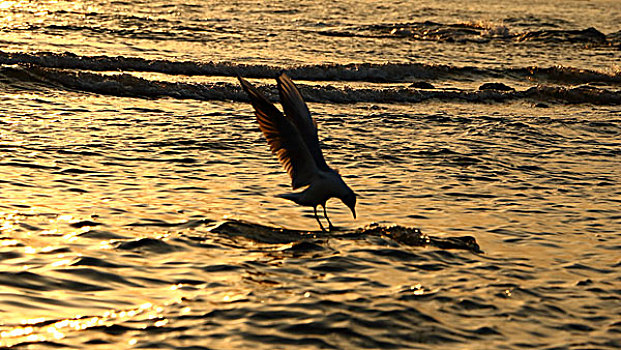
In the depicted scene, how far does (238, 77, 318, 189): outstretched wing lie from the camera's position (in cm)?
718

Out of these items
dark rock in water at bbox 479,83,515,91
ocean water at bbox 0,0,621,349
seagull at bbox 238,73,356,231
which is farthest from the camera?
dark rock in water at bbox 479,83,515,91

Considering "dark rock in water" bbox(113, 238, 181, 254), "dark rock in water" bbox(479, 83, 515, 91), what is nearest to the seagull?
"dark rock in water" bbox(113, 238, 181, 254)

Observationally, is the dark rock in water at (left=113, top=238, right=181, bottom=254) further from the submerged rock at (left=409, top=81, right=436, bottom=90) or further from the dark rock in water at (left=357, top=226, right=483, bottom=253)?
the submerged rock at (left=409, top=81, right=436, bottom=90)

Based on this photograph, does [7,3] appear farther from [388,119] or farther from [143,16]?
[388,119]

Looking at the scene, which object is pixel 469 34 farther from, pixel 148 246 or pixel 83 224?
pixel 148 246

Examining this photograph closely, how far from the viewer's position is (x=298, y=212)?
8.45 m

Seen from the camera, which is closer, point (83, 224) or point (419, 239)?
point (83, 224)

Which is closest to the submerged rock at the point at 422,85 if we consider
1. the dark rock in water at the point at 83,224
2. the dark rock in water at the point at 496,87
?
the dark rock in water at the point at 496,87

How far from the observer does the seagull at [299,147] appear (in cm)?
729

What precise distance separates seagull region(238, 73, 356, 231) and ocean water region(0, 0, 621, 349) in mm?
377

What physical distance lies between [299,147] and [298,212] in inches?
47.4

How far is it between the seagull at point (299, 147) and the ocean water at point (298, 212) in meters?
0.38

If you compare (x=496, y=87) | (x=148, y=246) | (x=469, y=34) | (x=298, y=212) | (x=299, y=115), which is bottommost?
(x=496, y=87)

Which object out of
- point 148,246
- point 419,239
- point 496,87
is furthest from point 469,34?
point 148,246
